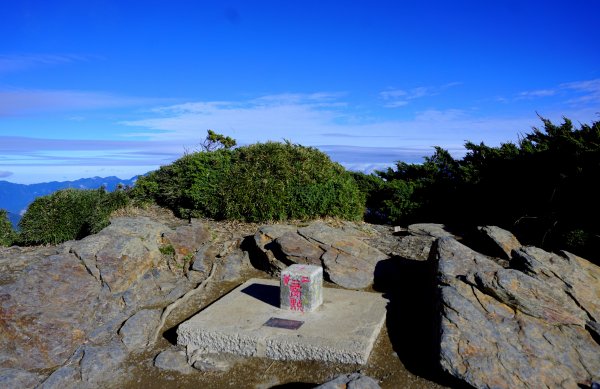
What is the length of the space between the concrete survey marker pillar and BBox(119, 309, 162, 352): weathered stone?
1.92 meters

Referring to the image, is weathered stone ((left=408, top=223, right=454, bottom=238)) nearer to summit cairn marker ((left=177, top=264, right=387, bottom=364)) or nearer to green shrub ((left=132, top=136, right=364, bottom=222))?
green shrub ((left=132, top=136, right=364, bottom=222))

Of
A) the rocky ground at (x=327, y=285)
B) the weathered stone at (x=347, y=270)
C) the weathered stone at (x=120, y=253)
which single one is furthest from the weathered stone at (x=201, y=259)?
the weathered stone at (x=347, y=270)

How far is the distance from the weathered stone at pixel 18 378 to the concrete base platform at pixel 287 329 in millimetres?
1701

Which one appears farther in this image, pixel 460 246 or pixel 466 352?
pixel 460 246

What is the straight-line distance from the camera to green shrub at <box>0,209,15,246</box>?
1012cm

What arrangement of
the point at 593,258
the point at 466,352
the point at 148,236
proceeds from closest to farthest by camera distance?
the point at 466,352, the point at 593,258, the point at 148,236

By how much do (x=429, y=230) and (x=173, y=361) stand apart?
5.99 meters

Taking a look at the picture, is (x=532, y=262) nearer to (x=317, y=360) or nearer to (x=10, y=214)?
(x=317, y=360)

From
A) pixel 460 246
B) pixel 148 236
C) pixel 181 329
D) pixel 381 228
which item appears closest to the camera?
pixel 181 329

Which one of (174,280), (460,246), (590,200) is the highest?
(590,200)

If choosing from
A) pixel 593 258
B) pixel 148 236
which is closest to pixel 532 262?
pixel 593 258

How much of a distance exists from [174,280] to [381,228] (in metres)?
4.78

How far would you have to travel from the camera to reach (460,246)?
7.16m

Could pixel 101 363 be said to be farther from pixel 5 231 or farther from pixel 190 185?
pixel 5 231
